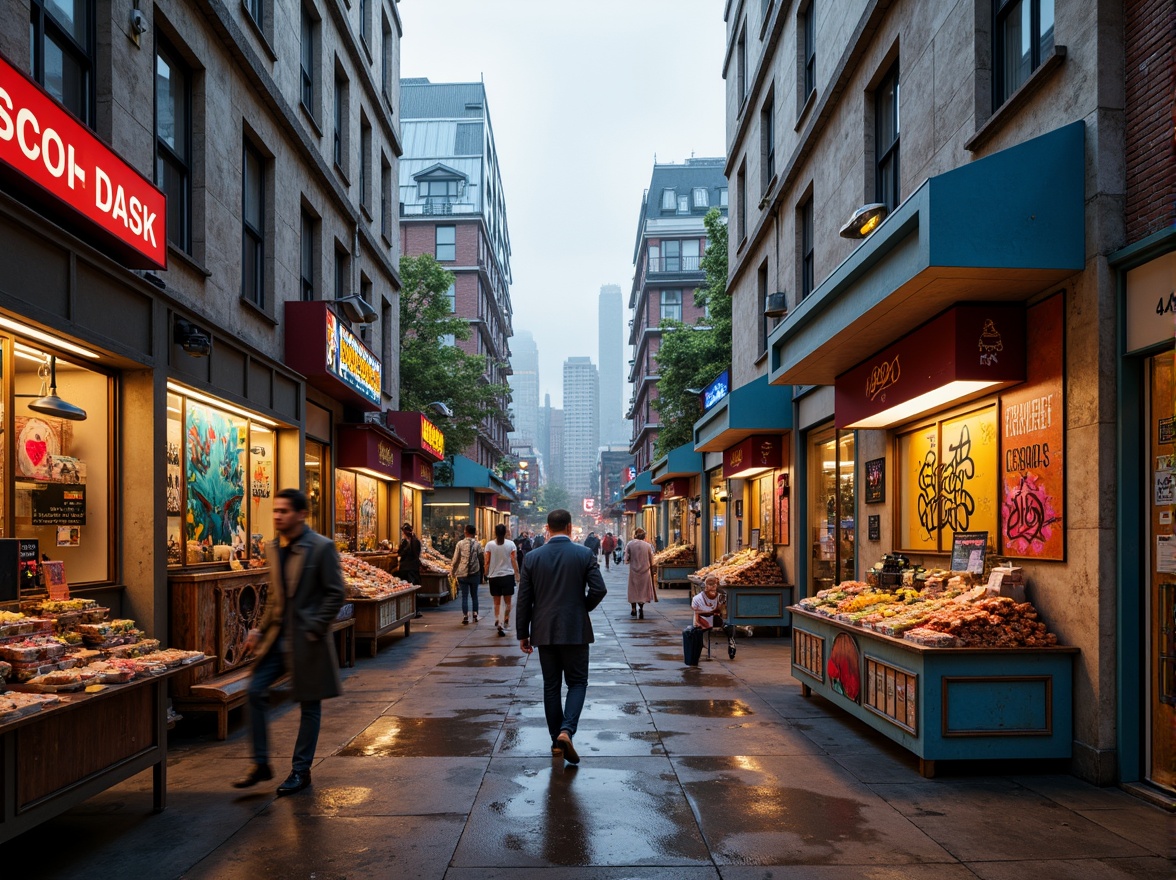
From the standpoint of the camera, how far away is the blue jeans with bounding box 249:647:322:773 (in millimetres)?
6203

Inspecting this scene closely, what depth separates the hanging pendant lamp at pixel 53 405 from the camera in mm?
6970

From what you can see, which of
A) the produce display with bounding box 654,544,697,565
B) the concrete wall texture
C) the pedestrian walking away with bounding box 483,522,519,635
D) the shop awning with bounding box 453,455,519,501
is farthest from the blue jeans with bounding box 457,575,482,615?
the shop awning with bounding box 453,455,519,501

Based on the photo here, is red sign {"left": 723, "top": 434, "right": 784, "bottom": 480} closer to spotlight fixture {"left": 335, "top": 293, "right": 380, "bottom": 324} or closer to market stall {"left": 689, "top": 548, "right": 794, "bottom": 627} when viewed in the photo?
market stall {"left": 689, "top": 548, "right": 794, "bottom": 627}

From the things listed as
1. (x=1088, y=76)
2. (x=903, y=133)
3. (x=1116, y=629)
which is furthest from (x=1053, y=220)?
(x=903, y=133)

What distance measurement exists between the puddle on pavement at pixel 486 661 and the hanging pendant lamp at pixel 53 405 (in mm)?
6948

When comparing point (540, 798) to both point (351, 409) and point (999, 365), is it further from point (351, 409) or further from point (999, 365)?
point (351, 409)

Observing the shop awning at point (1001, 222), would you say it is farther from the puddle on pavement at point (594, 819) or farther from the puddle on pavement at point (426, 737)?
the puddle on pavement at point (426, 737)

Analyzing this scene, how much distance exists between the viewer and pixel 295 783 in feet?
21.2

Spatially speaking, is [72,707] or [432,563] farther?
[432,563]

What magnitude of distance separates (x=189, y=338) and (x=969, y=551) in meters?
7.99

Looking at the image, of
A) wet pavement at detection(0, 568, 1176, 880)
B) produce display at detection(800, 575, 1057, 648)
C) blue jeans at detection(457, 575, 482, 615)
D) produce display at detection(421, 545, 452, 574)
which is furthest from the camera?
produce display at detection(421, 545, 452, 574)

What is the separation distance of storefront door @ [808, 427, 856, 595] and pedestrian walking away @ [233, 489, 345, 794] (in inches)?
355

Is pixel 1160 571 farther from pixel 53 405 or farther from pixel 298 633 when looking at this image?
pixel 53 405

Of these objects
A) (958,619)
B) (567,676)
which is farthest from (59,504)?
(958,619)
